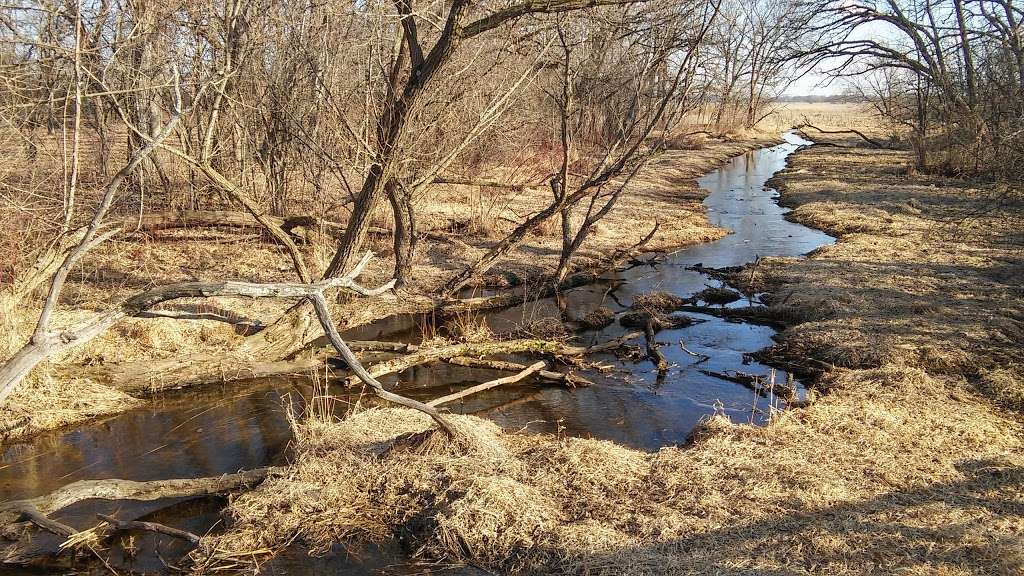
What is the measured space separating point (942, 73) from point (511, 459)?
68.7 ft

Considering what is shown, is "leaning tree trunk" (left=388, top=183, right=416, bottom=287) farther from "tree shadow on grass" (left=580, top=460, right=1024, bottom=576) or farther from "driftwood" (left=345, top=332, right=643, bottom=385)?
"tree shadow on grass" (left=580, top=460, right=1024, bottom=576)

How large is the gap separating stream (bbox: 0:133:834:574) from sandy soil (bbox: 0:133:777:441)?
41 centimetres

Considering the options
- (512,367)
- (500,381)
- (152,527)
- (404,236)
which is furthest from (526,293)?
(152,527)

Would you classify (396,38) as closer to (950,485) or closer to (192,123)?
(192,123)

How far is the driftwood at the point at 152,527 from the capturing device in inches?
198

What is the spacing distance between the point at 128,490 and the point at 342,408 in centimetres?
246

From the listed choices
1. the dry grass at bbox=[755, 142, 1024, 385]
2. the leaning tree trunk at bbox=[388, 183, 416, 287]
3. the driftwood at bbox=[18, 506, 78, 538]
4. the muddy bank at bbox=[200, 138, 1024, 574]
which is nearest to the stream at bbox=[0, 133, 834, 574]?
the driftwood at bbox=[18, 506, 78, 538]

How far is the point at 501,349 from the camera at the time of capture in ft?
29.9

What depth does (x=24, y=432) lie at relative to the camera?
696cm

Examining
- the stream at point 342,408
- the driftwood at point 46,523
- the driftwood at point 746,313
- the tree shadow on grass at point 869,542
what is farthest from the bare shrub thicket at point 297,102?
the tree shadow on grass at point 869,542

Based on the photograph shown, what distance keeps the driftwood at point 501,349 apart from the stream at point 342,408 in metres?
0.15

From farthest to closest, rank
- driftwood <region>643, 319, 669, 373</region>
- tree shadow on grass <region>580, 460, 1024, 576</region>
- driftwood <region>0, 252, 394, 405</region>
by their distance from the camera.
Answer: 1. driftwood <region>643, 319, 669, 373</region>
2. tree shadow on grass <region>580, 460, 1024, 576</region>
3. driftwood <region>0, 252, 394, 405</region>

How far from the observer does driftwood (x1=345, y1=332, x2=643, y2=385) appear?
8828 millimetres

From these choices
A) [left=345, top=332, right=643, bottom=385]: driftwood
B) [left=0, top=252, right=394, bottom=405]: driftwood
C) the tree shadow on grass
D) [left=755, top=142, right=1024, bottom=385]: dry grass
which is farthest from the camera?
[left=345, top=332, right=643, bottom=385]: driftwood
